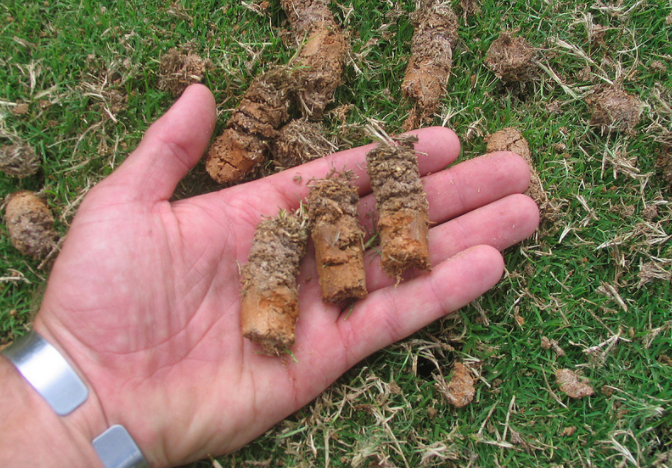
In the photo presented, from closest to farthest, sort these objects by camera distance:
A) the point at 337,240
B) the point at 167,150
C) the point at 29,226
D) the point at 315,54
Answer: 1. the point at 167,150
2. the point at 337,240
3. the point at 29,226
4. the point at 315,54

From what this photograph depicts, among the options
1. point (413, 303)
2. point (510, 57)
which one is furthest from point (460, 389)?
point (510, 57)

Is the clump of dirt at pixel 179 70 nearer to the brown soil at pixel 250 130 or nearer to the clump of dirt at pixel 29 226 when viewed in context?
the brown soil at pixel 250 130

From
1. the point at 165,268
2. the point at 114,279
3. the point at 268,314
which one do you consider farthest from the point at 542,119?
the point at 114,279

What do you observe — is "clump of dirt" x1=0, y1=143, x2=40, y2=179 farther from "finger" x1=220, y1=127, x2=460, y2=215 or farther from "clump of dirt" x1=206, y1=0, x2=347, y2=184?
"finger" x1=220, y1=127, x2=460, y2=215

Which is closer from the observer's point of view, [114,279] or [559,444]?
[114,279]

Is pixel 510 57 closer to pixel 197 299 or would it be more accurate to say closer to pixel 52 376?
pixel 197 299

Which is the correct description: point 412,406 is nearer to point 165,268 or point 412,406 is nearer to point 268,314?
point 268,314
